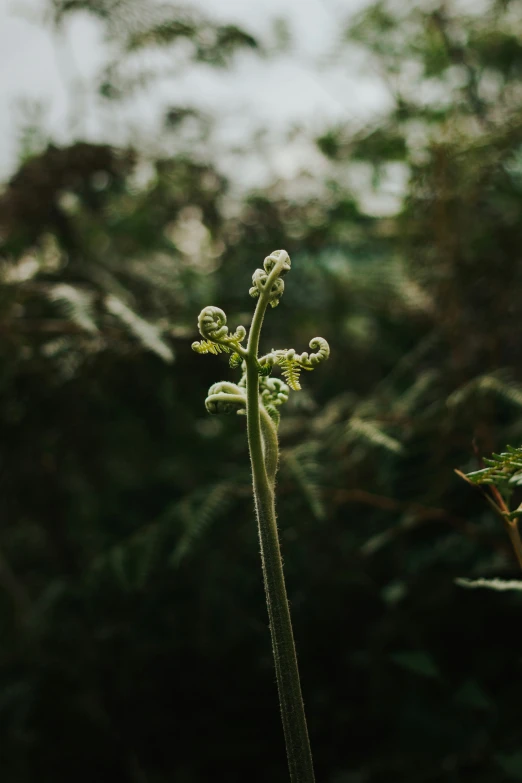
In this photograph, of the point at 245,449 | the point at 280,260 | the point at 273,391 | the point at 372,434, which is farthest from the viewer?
the point at 245,449

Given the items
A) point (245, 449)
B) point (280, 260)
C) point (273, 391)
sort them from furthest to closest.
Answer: point (245, 449)
point (273, 391)
point (280, 260)

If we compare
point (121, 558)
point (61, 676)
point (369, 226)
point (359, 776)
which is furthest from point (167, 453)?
point (369, 226)

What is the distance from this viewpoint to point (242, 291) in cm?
237

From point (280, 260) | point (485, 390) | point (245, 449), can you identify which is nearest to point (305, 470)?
point (485, 390)

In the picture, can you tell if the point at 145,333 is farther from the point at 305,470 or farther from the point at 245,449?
the point at 245,449

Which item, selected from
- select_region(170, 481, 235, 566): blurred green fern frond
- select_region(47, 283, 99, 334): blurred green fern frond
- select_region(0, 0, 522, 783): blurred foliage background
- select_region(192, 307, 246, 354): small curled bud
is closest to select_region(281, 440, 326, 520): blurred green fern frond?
Result: select_region(0, 0, 522, 783): blurred foliage background

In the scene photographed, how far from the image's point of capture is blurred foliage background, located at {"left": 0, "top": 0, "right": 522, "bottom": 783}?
1.70 meters

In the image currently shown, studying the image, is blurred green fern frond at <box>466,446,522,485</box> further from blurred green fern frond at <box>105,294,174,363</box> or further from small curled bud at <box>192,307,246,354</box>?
blurred green fern frond at <box>105,294,174,363</box>

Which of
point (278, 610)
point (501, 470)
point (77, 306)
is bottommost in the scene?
point (278, 610)

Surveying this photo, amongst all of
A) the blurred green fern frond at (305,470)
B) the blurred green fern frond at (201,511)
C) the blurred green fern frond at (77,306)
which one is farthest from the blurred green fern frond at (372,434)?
the blurred green fern frond at (77,306)

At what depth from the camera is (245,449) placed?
85.4 inches

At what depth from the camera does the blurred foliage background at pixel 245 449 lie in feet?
5.56

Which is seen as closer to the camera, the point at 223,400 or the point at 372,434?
the point at 223,400

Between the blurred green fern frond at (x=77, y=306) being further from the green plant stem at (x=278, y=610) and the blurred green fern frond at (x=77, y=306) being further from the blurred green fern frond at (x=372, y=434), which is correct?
the green plant stem at (x=278, y=610)
